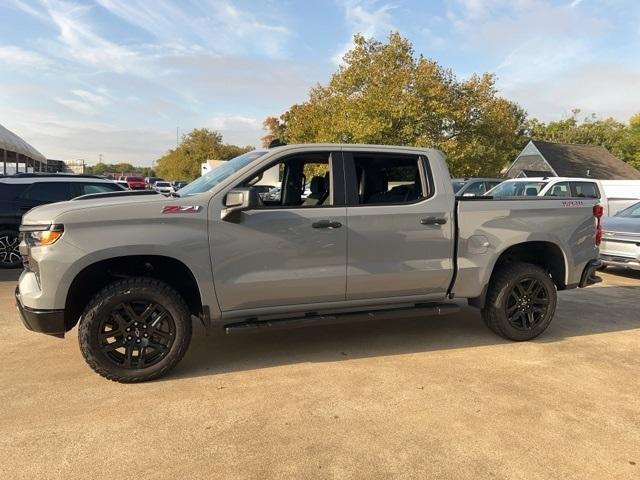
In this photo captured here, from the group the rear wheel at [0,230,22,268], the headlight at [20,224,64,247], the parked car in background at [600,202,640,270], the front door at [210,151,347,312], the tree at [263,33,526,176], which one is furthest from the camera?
the tree at [263,33,526,176]

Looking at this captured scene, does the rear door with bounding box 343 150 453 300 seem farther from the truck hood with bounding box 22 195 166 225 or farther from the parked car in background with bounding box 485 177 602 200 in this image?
the parked car in background with bounding box 485 177 602 200

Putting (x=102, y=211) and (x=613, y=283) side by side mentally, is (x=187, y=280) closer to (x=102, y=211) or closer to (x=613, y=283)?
(x=102, y=211)

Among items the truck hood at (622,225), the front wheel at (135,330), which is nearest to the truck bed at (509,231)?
the front wheel at (135,330)

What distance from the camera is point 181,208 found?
391 cm

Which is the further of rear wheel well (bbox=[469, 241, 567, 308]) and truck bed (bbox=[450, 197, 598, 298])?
rear wheel well (bbox=[469, 241, 567, 308])

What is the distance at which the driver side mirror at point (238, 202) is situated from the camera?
12.7 feet

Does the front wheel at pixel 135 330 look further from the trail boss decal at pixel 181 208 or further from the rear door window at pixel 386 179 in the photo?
the rear door window at pixel 386 179

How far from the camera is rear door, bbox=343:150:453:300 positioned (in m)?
4.38

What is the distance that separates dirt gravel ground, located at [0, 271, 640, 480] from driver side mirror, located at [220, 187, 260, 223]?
4.45 feet

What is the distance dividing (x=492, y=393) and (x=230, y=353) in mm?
2376

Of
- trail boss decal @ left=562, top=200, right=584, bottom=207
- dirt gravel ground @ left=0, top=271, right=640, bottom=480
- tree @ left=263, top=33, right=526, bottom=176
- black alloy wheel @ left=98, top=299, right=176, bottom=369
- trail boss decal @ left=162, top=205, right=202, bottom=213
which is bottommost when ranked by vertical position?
dirt gravel ground @ left=0, top=271, right=640, bottom=480

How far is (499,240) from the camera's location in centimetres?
483

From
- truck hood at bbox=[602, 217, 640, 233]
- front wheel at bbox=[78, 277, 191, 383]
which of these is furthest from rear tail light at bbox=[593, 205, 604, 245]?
front wheel at bbox=[78, 277, 191, 383]

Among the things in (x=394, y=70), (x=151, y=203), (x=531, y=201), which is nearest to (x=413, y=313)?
(x=531, y=201)
